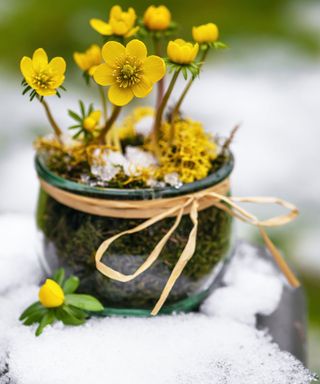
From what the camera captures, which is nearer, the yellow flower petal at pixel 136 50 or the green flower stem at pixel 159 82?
the yellow flower petal at pixel 136 50

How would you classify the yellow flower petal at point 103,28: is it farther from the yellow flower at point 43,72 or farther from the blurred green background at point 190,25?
the blurred green background at point 190,25

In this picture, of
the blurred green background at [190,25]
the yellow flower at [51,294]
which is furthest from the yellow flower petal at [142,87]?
the blurred green background at [190,25]

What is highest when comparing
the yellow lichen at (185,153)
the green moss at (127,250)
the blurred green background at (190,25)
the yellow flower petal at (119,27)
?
the yellow flower petal at (119,27)

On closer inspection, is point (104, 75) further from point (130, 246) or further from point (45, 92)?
point (130, 246)

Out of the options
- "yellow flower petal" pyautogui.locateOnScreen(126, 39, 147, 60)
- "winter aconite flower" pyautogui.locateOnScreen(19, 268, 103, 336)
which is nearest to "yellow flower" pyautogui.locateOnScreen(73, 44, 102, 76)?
"yellow flower petal" pyautogui.locateOnScreen(126, 39, 147, 60)

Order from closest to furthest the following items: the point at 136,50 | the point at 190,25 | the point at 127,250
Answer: the point at 136,50 → the point at 127,250 → the point at 190,25

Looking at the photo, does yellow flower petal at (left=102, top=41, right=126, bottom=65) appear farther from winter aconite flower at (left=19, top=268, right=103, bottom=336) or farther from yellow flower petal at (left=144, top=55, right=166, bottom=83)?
winter aconite flower at (left=19, top=268, right=103, bottom=336)

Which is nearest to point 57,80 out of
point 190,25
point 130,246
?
point 130,246

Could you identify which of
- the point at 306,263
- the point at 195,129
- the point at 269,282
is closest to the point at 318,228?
the point at 306,263
